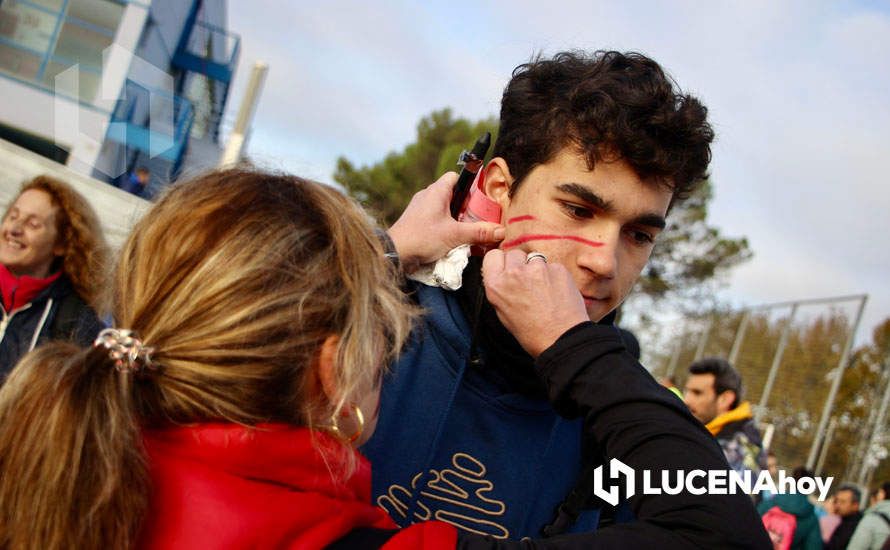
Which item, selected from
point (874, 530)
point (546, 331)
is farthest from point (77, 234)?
point (874, 530)

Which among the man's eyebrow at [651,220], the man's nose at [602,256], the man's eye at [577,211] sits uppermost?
the man's eyebrow at [651,220]

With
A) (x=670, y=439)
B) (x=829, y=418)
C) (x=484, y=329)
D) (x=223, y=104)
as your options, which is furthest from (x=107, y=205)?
(x=223, y=104)

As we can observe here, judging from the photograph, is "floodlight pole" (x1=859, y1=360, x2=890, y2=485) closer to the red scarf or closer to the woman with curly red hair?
the woman with curly red hair

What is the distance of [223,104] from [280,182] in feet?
62.3

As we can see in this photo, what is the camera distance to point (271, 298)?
1134 mm


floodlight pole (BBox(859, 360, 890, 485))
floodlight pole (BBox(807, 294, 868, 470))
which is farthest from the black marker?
floodlight pole (BBox(859, 360, 890, 485))

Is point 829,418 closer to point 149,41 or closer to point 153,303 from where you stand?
point 153,303

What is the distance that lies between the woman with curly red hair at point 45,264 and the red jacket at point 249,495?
2.18m

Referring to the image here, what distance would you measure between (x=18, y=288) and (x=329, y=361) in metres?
2.66

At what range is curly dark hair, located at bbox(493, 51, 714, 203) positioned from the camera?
174 centimetres

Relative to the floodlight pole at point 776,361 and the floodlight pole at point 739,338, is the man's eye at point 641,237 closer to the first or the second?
the floodlight pole at point 776,361

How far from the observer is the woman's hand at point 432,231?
5.76ft

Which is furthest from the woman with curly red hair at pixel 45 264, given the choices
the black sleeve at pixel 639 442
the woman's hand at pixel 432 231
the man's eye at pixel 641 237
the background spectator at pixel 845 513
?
the background spectator at pixel 845 513

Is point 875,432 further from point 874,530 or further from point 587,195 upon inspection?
point 587,195
